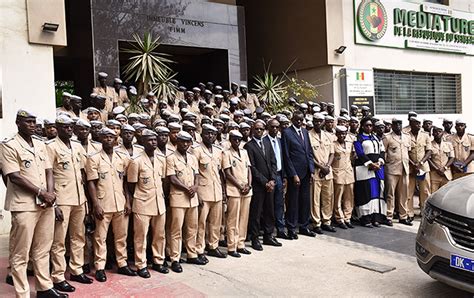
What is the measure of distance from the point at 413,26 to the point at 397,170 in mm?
7714

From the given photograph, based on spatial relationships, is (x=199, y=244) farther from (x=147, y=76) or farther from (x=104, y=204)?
(x=147, y=76)

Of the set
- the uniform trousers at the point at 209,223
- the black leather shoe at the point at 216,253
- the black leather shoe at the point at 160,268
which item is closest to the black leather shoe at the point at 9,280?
the black leather shoe at the point at 160,268

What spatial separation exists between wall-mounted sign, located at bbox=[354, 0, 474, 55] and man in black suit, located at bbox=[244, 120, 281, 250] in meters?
7.36

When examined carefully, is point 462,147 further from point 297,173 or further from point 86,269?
point 86,269

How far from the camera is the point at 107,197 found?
5176 mm

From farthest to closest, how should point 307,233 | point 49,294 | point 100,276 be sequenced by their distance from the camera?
1. point 307,233
2. point 100,276
3. point 49,294

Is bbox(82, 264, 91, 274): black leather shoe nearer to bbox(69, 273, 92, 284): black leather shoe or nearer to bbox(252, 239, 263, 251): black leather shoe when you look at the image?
bbox(69, 273, 92, 284): black leather shoe

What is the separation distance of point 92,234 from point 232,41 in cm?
844

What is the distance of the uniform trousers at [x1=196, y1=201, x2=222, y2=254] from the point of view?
594cm

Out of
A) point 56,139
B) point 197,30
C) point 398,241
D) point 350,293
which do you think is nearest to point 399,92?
point 197,30

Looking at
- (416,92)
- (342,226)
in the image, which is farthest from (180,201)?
(416,92)

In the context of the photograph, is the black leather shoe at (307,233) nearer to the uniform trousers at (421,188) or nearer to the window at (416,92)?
the uniform trousers at (421,188)

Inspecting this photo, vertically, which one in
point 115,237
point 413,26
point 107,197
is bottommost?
point 115,237

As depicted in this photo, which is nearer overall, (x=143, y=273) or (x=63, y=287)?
(x=63, y=287)
